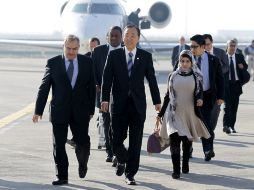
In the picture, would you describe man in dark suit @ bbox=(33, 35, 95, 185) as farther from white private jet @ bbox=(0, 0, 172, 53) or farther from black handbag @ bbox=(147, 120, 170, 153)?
white private jet @ bbox=(0, 0, 172, 53)

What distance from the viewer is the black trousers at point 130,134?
11148 millimetres

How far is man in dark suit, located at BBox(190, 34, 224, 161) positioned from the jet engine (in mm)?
36551

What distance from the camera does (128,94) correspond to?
11.1 meters

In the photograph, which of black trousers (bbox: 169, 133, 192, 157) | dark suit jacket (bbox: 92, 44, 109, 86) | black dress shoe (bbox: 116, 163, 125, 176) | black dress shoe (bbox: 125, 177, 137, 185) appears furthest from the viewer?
dark suit jacket (bbox: 92, 44, 109, 86)

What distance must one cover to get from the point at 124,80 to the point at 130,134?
63 cm

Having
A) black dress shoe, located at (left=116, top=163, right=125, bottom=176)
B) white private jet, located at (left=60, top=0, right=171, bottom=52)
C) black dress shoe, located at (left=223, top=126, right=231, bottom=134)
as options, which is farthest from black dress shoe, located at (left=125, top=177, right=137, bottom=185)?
white private jet, located at (left=60, top=0, right=171, bottom=52)

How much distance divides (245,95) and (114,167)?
644 inches

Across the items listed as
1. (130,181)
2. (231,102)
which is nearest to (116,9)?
(231,102)

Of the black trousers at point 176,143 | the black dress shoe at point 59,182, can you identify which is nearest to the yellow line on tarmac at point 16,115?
the black trousers at point 176,143

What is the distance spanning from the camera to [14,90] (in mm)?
29625

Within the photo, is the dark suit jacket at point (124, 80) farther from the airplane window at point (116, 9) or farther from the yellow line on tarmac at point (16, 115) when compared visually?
the airplane window at point (116, 9)

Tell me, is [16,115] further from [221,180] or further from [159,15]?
[159,15]

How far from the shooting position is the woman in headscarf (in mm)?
11594

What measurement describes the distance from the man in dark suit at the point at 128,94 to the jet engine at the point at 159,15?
126ft
